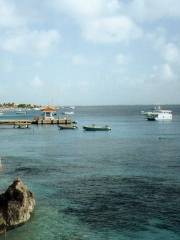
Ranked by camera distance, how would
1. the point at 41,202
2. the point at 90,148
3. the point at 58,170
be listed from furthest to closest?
the point at 90,148, the point at 58,170, the point at 41,202

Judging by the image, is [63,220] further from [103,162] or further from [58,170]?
[103,162]

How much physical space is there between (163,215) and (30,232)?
1212 cm

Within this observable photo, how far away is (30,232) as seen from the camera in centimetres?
3584

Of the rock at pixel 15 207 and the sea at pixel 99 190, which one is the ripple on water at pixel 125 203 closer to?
the sea at pixel 99 190

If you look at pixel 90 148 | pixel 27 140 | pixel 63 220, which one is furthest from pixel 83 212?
pixel 27 140

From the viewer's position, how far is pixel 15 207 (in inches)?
1473

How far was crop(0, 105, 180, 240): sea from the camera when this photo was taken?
36.1 meters

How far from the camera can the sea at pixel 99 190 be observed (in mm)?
36125


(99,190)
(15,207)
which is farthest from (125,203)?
(15,207)

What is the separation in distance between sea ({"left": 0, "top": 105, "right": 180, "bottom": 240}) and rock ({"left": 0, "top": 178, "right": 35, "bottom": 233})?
29.9 inches

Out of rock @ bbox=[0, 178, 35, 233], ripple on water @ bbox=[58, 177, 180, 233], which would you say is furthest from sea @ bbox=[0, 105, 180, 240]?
rock @ bbox=[0, 178, 35, 233]

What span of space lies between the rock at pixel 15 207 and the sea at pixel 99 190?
0.76m

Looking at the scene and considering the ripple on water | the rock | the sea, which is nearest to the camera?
the sea

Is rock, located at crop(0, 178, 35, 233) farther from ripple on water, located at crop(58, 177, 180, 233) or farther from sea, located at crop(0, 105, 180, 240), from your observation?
ripple on water, located at crop(58, 177, 180, 233)
